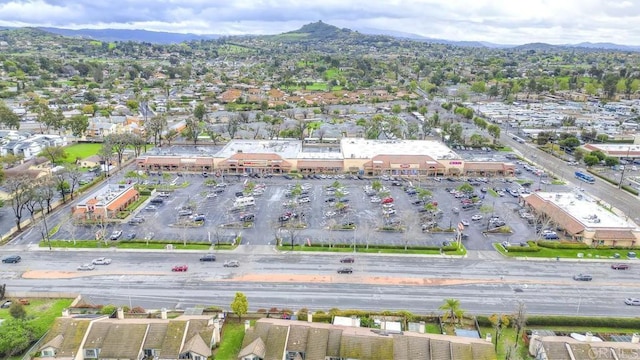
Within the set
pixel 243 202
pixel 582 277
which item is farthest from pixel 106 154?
pixel 582 277

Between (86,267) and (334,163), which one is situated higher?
(334,163)

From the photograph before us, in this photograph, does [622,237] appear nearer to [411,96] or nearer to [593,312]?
[593,312]

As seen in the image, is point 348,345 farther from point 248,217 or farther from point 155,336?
point 248,217

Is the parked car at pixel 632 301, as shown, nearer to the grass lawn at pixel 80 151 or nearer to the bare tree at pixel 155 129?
the bare tree at pixel 155 129

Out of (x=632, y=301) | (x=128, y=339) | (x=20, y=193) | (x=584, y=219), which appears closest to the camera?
(x=128, y=339)

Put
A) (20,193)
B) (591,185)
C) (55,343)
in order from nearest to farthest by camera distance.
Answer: (55,343)
(20,193)
(591,185)

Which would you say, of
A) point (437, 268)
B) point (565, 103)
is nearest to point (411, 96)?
point (565, 103)

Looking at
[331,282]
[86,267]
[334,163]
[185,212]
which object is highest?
[334,163]
